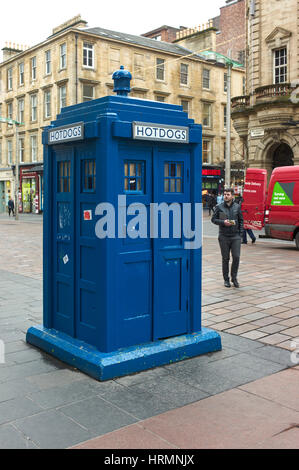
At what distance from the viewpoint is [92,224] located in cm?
→ 453

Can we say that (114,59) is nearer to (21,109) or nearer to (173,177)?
(21,109)

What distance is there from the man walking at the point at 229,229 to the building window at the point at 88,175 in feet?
14.9

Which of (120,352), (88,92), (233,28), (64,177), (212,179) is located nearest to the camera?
Answer: (120,352)

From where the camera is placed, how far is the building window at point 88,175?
4.55m

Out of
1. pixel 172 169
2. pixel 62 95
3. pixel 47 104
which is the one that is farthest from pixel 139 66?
pixel 172 169

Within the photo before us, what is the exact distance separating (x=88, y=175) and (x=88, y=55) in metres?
35.6

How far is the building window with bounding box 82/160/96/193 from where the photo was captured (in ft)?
14.9

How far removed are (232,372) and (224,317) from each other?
6.92 feet

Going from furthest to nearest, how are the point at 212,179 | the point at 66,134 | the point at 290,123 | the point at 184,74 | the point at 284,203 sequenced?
1. the point at 212,179
2. the point at 184,74
3. the point at 290,123
4. the point at 284,203
5. the point at 66,134

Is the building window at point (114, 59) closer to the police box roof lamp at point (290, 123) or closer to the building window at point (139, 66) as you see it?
the building window at point (139, 66)

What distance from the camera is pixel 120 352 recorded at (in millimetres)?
4488
